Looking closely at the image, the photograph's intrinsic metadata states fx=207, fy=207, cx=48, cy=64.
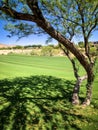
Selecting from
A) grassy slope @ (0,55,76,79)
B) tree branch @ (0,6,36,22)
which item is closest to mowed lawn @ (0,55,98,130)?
tree branch @ (0,6,36,22)

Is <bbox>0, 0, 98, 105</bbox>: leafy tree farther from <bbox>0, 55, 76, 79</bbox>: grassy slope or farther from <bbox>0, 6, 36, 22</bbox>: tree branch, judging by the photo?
<bbox>0, 55, 76, 79</bbox>: grassy slope

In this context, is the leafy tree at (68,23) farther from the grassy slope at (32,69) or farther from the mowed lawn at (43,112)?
the grassy slope at (32,69)

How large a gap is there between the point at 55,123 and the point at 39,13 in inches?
222

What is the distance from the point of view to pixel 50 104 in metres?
14.1

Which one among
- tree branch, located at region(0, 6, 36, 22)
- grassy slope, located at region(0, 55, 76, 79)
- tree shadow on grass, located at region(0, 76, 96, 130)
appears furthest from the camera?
grassy slope, located at region(0, 55, 76, 79)

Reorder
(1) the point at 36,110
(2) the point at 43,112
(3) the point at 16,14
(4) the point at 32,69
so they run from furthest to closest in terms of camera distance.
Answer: (4) the point at 32,69 < (1) the point at 36,110 < (2) the point at 43,112 < (3) the point at 16,14

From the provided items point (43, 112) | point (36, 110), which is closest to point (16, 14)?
point (43, 112)

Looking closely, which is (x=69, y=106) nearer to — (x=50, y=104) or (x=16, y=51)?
(x=50, y=104)

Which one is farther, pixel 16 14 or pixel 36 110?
pixel 36 110

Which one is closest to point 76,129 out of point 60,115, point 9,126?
point 60,115

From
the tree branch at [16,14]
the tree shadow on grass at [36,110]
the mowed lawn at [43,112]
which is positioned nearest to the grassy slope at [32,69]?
the tree shadow on grass at [36,110]

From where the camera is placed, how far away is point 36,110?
505 inches

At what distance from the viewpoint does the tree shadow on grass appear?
34.5ft

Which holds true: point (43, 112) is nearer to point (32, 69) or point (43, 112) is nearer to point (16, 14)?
point (16, 14)
